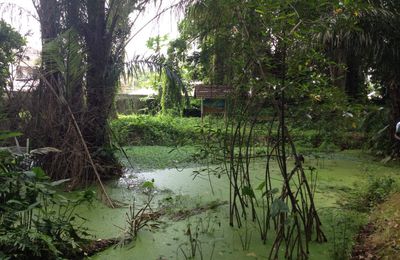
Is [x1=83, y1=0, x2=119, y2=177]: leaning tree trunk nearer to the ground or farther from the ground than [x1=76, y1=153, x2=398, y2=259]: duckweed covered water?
farther from the ground

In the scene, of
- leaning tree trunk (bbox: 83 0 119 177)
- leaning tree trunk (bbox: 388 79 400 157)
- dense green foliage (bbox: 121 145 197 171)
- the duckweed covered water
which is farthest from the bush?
leaning tree trunk (bbox: 388 79 400 157)

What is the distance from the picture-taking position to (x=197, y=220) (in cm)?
372

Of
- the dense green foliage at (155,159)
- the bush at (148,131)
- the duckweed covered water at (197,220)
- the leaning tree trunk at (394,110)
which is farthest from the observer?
the bush at (148,131)

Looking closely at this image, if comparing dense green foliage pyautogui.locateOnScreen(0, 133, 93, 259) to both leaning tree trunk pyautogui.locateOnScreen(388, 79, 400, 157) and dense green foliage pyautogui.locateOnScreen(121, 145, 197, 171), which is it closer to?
dense green foliage pyautogui.locateOnScreen(121, 145, 197, 171)

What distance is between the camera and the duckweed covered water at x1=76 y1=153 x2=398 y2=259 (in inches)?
120

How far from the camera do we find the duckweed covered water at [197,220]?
10.0 feet

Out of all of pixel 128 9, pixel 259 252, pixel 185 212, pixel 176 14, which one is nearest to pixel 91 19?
pixel 128 9

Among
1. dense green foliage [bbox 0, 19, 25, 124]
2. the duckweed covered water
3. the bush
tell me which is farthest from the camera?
the bush

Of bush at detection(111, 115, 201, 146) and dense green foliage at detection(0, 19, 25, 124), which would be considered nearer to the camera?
dense green foliage at detection(0, 19, 25, 124)

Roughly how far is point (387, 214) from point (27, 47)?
16.7 feet

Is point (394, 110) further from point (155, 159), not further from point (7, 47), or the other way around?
point (7, 47)

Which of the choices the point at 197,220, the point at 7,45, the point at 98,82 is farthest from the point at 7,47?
the point at 197,220

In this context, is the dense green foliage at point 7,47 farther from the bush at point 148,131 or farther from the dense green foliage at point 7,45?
the bush at point 148,131

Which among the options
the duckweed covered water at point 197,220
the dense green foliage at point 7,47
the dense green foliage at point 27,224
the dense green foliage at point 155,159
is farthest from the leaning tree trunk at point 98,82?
the dense green foliage at point 27,224
